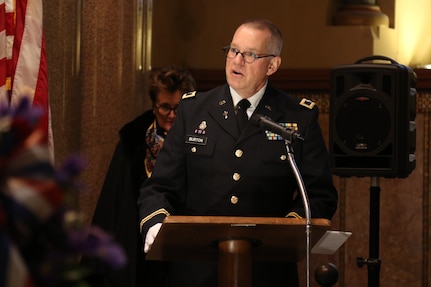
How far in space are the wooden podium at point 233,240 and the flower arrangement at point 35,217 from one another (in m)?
1.98

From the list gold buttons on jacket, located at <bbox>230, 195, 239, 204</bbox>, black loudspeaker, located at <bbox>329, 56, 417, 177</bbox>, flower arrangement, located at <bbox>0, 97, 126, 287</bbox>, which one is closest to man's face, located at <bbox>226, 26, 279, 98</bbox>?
Result: gold buttons on jacket, located at <bbox>230, 195, 239, 204</bbox>

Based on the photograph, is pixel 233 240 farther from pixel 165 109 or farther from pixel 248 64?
pixel 165 109

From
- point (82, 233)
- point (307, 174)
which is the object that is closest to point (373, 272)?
point (307, 174)

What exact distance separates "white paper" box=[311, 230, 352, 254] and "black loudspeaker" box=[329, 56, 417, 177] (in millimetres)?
1248

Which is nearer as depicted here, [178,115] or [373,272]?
[178,115]

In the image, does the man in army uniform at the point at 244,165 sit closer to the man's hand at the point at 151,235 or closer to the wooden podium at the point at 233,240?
the man's hand at the point at 151,235

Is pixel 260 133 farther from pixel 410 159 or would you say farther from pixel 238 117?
pixel 410 159

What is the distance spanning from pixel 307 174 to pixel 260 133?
0.24m

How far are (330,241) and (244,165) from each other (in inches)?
22.3

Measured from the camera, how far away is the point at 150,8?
6309 millimetres

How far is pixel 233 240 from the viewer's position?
10.8 feet

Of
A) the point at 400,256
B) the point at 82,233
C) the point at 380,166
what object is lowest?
the point at 400,256

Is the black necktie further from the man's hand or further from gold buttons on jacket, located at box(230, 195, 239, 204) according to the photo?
the man's hand

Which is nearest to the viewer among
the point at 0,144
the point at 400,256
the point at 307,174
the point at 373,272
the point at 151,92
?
the point at 0,144
